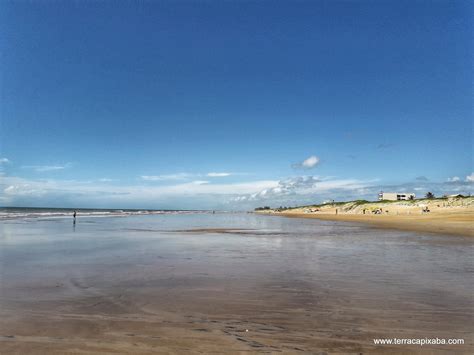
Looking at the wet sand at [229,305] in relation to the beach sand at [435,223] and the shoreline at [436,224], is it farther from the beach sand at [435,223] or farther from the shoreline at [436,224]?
the beach sand at [435,223]

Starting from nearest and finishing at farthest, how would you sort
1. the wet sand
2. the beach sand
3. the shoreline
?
the wet sand, the shoreline, the beach sand

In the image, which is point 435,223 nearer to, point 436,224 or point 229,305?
point 436,224

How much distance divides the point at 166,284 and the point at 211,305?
2.73 metres

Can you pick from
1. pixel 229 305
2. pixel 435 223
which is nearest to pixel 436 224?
pixel 435 223

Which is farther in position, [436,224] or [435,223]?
[435,223]

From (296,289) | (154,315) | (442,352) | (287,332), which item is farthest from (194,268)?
(442,352)

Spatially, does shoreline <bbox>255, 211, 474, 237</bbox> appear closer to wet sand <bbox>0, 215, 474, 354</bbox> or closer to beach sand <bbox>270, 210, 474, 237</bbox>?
beach sand <bbox>270, 210, 474, 237</bbox>

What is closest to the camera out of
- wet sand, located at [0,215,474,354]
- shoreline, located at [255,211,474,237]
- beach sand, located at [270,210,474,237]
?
wet sand, located at [0,215,474,354]

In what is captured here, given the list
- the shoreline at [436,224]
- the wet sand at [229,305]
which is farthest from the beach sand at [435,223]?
the wet sand at [229,305]

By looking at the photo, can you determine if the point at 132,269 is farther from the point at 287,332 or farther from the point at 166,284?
the point at 287,332

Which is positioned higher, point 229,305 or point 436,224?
point 229,305

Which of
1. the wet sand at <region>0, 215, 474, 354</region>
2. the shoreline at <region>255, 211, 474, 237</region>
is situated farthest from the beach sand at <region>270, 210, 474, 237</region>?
the wet sand at <region>0, 215, 474, 354</region>

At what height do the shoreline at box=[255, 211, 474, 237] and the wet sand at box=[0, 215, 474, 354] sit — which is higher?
the wet sand at box=[0, 215, 474, 354]

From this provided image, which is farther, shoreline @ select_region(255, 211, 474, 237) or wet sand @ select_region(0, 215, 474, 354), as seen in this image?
shoreline @ select_region(255, 211, 474, 237)
